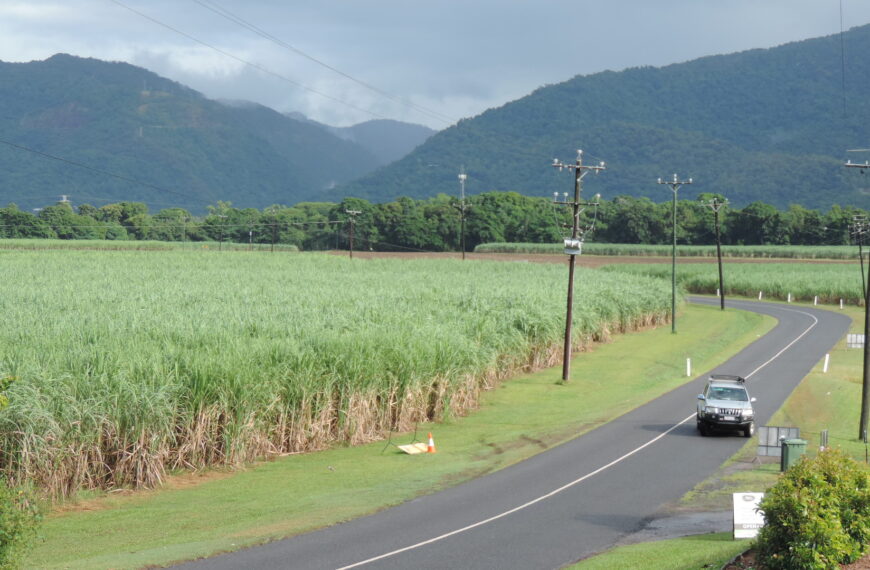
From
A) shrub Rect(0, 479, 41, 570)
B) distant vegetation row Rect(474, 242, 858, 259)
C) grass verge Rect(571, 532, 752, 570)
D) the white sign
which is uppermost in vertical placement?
distant vegetation row Rect(474, 242, 858, 259)

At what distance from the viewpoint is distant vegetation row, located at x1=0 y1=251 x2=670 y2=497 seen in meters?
22.9

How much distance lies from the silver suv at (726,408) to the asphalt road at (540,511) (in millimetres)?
528

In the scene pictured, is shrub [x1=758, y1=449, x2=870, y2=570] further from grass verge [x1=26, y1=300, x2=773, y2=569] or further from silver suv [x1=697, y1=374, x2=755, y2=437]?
silver suv [x1=697, y1=374, x2=755, y2=437]

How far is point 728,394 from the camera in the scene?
33.0 meters

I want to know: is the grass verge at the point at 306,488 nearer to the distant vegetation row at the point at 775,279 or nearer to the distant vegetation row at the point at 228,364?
the distant vegetation row at the point at 228,364

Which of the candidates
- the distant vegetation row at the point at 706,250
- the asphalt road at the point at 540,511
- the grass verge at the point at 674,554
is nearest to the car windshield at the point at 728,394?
the asphalt road at the point at 540,511

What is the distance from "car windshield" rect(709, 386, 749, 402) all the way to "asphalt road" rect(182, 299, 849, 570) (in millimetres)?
1448

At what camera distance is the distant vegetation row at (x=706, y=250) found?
15688cm

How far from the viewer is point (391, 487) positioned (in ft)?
79.7

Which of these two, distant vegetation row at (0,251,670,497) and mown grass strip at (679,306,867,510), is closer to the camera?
distant vegetation row at (0,251,670,497)

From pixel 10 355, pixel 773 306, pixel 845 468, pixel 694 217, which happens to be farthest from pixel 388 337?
pixel 694 217

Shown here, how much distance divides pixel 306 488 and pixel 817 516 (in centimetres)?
1425

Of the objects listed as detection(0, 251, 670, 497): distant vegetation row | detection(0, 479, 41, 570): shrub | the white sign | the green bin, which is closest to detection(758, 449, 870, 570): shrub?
the white sign

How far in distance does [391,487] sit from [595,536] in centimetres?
671
